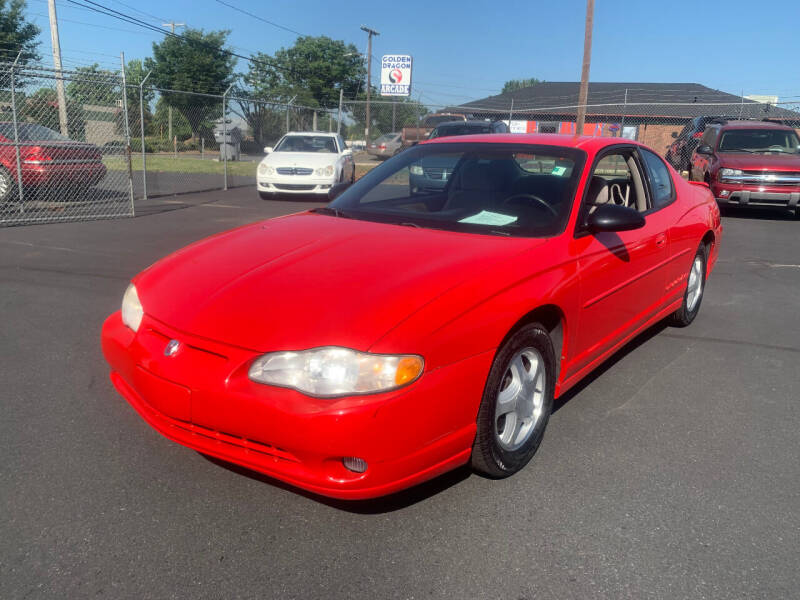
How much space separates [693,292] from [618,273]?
2.08 meters

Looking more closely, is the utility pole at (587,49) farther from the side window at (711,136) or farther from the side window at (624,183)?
the side window at (624,183)

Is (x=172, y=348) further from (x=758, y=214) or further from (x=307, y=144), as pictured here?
(x=758, y=214)

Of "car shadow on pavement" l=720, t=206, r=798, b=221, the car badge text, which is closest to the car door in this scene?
the car badge text

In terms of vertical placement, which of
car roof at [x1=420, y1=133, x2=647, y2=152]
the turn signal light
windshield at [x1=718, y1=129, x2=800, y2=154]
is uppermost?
windshield at [x1=718, y1=129, x2=800, y2=154]

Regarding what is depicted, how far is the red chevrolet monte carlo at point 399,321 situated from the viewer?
7.84 feet

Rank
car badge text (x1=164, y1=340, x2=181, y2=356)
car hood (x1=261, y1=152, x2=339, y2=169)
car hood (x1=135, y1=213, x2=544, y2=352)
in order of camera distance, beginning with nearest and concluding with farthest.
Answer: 1. car hood (x1=135, y1=213, x2=544, y2=352)
2. car badge text (x1=164, y1=340, x2=181, y2=356)
3. car hood (x1=261, y1=152, x2=339, y2=169)

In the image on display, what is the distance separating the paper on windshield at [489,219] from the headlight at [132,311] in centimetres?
164

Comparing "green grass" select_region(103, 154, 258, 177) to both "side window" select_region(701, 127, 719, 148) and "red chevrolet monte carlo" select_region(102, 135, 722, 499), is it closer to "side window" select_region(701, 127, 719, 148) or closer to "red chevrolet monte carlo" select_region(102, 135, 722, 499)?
"side window" select_region(701, 127, 719, 148)

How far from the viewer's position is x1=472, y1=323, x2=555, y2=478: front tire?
2773 mm

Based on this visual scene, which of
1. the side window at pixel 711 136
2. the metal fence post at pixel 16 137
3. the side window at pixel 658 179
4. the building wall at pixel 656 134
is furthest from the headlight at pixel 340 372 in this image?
the building wall at pixel 656 134

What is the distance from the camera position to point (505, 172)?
3.96 meters

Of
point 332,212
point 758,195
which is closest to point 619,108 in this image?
point 758,195

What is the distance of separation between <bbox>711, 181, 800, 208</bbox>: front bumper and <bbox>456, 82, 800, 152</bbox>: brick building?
2177cm

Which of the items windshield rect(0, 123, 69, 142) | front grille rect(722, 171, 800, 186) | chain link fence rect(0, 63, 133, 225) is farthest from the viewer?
front grille rect(722, 171, 800, 186)
